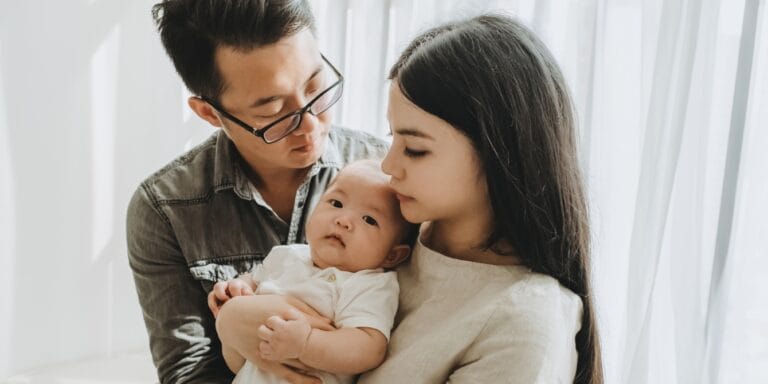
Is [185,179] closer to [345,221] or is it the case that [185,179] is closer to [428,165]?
[345,221]

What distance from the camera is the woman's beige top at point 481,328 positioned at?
115 cm

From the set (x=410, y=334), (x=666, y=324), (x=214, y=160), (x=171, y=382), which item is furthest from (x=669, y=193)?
(x=171, y=382)

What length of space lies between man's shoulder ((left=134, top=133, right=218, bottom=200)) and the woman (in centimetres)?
64

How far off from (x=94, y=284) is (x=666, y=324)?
7.18 feet

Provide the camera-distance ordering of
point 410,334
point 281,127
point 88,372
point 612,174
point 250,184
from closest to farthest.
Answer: point 410,334
point 281,127
point 250,184
point 612,174
point 88,372

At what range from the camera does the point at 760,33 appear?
5.32 feet

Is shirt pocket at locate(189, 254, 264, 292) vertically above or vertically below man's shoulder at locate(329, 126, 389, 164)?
below

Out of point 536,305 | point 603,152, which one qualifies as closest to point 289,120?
point 536,305

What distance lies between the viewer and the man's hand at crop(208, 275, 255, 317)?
4.61ft

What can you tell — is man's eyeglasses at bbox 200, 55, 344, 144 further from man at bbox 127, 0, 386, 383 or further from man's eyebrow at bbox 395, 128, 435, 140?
man's eyebrow at bbox 395, 128, 435, 140

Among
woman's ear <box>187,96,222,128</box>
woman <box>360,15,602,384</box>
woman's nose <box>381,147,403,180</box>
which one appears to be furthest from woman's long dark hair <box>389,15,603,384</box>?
woman's ear <box>187,96,222,128</box>

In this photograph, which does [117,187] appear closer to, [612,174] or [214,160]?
[214,160]

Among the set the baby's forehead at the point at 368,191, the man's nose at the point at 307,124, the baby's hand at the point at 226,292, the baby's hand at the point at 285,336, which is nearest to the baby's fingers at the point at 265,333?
the baby's hand at the point at 285,336

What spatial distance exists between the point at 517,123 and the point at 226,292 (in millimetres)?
642
